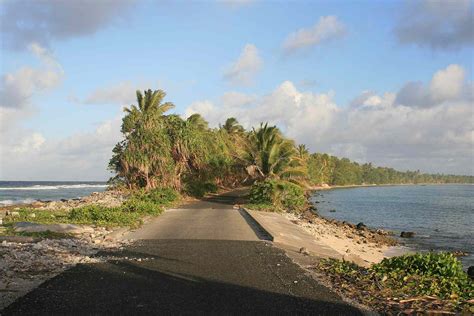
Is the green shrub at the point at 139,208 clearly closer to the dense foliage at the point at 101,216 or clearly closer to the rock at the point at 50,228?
the dense foliage at the point at 101,216

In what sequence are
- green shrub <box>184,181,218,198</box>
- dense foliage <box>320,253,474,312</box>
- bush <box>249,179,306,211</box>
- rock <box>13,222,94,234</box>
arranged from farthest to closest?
1. green shrub <box>184,181,218,198</box>
2. bush <box>249,179,306,211</box>
3. rock <box>13,222,94,234</box>
4. dense foliage <box>320,253,474,312</box>

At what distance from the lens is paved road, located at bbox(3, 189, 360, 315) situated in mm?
6727

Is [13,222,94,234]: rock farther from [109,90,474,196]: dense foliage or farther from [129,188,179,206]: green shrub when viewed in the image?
[109,90,474,196]: dense foliage

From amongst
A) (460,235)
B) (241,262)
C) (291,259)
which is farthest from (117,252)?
(460,235)

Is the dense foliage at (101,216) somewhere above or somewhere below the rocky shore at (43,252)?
above

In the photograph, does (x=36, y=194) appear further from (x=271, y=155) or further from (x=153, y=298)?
(x=153, y=298)

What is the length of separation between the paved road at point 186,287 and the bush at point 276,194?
1698 centimetres

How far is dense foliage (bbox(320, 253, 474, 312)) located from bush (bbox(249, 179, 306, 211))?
1795 centimetres

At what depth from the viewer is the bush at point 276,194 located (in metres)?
29.2

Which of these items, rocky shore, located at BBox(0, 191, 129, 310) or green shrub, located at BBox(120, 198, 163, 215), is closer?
rocky shore, located at BBox(0, 191, 129, 310)

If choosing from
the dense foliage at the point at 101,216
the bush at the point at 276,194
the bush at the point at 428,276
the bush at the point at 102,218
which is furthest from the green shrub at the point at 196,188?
the bush at the point at 428,276

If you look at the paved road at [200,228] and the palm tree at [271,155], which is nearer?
the paved road at [200,228]

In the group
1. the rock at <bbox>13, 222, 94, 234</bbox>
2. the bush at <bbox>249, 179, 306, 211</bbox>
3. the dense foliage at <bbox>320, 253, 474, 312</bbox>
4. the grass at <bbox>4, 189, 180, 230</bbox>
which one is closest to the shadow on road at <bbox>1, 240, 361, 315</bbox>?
the dense foliage at <bbox>320, 253, 474, 312</bbox>

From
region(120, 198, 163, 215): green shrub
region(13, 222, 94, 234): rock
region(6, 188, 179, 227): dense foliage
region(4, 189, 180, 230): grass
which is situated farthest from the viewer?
region(120, 198, 163, 215): green shrub
